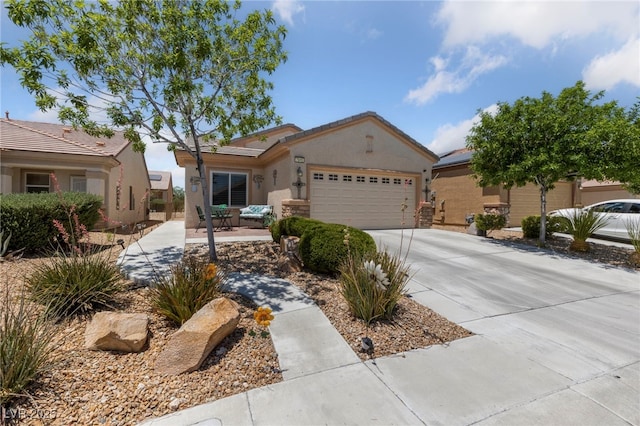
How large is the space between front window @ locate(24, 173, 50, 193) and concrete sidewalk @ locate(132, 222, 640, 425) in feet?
42.1

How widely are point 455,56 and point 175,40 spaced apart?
842 cm

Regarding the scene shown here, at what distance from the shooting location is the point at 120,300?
380 cm

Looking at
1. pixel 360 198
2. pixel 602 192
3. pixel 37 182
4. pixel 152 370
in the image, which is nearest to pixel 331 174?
pixel 360 198

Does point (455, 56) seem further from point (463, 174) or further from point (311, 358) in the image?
point (311, 358)

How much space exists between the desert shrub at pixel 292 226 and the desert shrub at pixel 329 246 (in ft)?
1.49

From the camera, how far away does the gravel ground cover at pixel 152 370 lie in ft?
7.32

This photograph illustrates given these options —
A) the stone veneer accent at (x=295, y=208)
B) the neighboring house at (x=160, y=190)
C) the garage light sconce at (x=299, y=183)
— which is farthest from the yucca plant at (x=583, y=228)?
the neighboring house at (x=160, y=190)

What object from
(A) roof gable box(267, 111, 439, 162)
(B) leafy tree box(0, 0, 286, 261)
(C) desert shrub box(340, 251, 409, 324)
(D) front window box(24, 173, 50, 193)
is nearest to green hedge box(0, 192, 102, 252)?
(B) leafy tree box(0, 0, 286, 261)

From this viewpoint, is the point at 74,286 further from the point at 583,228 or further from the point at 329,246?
the point at 583,228

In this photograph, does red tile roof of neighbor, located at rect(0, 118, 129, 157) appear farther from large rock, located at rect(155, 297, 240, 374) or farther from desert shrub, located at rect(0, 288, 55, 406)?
large rock, located at rect(155, 297, 240, 374)

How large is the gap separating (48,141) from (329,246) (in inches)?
551

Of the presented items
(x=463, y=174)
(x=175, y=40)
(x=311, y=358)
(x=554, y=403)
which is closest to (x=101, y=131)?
(x=175, y=40)

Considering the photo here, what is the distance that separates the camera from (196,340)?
2.79 meters

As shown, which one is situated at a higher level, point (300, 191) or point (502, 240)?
point (300, 191)
